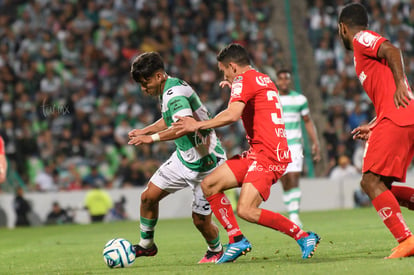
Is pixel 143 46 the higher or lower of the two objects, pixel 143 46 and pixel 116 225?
the higher

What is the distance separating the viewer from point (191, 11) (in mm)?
23656

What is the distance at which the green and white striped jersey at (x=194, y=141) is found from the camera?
8.10m

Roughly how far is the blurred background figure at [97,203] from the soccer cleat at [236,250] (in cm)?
1151

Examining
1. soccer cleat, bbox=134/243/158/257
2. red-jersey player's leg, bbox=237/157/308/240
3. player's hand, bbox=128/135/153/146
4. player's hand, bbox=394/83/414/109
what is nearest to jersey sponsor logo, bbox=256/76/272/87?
red-jersey player's leg, bbox=237/157/308/240

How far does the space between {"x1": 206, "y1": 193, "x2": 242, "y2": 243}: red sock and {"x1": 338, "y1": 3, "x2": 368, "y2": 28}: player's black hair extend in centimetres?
196

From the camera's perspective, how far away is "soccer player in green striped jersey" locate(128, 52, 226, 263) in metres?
8.14

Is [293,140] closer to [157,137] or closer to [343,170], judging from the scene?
[157,137]

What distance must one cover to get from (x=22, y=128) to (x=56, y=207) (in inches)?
83.9

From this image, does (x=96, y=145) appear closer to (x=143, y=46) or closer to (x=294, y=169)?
(x=143, y=46)

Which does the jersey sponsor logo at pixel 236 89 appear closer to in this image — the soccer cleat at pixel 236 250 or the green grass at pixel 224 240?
the soccer cleat at pixel 236 250

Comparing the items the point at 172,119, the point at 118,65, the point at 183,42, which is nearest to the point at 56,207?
the point at 118,65

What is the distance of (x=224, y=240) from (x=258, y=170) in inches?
157

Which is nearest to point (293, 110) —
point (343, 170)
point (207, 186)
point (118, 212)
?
point (207, 186)

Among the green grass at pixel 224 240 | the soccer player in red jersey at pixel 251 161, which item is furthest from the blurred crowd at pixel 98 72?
the soccer player in red jersey at pixel 251 161
